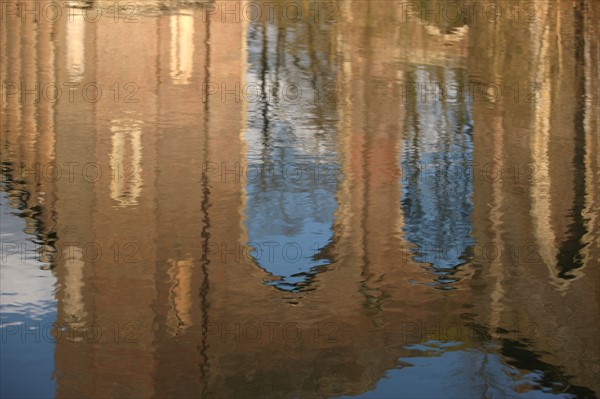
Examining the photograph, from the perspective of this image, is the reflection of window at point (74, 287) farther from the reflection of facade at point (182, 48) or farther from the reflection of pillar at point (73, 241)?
the reflection of facade at point (182, 48)

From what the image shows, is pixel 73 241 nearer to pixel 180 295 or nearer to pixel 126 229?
pixel 126 229

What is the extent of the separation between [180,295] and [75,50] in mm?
10161

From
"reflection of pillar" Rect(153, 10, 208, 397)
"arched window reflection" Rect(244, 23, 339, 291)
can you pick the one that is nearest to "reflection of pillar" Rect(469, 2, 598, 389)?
"arched window reflection" Rect(244, 23, 339, 291)

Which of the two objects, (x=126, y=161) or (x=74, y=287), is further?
(x=126, y=161)

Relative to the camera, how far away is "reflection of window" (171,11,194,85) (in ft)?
48.7

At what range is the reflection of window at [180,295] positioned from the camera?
6586mm

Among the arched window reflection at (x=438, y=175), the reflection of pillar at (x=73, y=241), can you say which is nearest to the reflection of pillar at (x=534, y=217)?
the arched window reflection at (x=438, y=175)

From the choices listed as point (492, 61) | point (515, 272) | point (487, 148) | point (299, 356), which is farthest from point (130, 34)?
point (299, 356)

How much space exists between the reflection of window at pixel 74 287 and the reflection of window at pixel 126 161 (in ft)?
4.38

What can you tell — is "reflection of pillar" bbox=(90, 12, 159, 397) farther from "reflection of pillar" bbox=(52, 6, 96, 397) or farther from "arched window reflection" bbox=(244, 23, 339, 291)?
"arched window reflection" bbox=(244, 23, 339, 291)

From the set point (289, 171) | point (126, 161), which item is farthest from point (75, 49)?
point (289, 171)

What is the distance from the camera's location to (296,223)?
870 cm

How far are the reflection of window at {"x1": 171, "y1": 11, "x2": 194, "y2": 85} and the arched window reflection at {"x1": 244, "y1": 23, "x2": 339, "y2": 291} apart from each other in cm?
96

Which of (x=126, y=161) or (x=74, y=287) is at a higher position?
(x=126, y=161)
